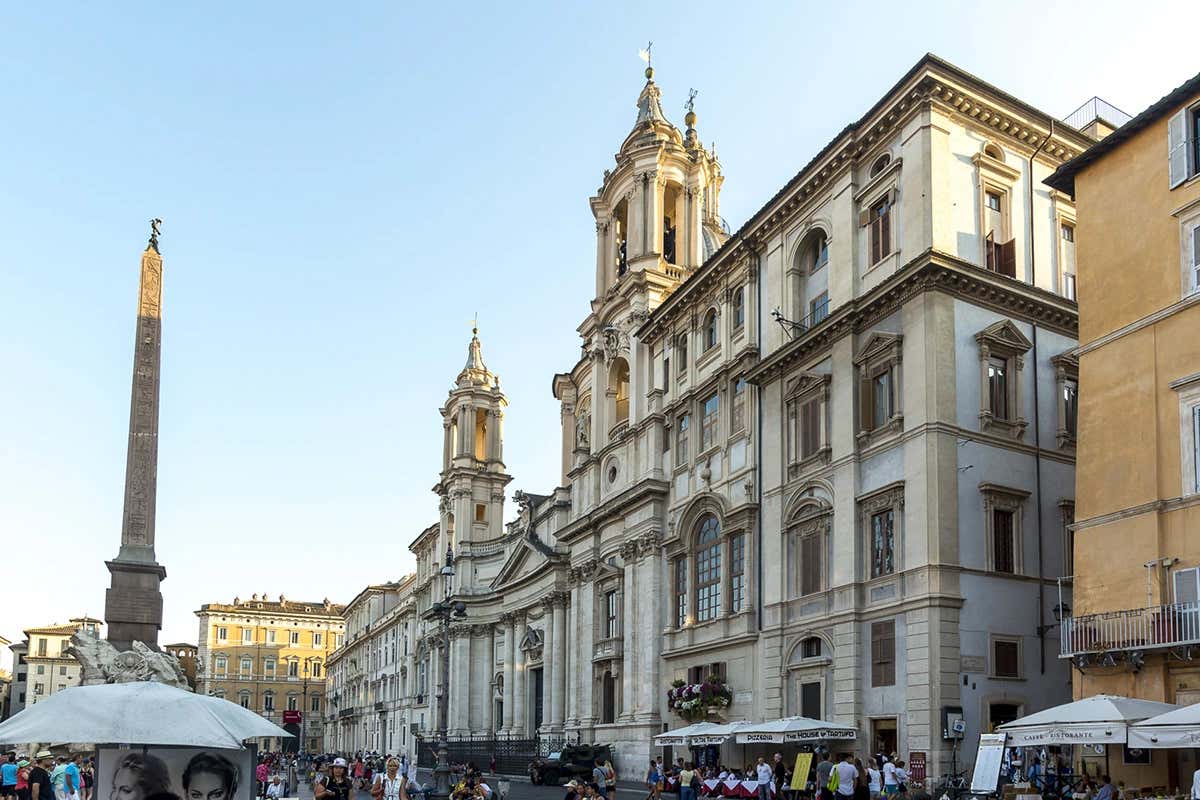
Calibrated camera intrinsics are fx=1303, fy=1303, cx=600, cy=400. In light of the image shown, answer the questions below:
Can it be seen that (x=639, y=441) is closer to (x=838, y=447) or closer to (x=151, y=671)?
(x=838, y=447)

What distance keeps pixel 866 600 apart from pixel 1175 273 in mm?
12207

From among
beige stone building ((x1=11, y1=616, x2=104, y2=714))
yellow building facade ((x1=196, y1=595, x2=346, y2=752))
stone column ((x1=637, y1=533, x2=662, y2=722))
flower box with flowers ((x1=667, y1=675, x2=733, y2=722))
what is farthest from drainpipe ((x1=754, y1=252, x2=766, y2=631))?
beige stone building ((x1=11, y1=616, x2=104, y2=714))

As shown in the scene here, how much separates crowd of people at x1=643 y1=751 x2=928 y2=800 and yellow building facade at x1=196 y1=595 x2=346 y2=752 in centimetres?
10759

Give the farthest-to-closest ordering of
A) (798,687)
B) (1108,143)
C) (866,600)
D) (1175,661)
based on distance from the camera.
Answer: (798,687) → (866,600) → (1108,143) → (1175,661)

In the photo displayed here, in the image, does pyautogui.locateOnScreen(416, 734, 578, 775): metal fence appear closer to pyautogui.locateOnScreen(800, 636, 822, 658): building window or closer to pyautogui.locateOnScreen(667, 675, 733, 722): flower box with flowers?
pyautogui.locateOnScreen(667, 675, 733, 722): flower box with flowers

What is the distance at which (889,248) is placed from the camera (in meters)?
34.2

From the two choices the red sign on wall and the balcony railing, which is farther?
the red sign on wall

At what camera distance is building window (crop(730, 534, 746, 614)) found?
39.5 meters

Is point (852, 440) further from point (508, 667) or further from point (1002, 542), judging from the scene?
point (508, 667)

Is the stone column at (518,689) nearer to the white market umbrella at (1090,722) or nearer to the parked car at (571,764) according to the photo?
the parked car at (571,764)

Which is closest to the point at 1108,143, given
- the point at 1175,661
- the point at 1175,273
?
the point at 1175,273

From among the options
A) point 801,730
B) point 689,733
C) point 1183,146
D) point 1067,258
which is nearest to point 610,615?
point 689,733

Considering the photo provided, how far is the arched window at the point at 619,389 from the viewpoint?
179 feet

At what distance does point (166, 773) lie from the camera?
40.9ft
